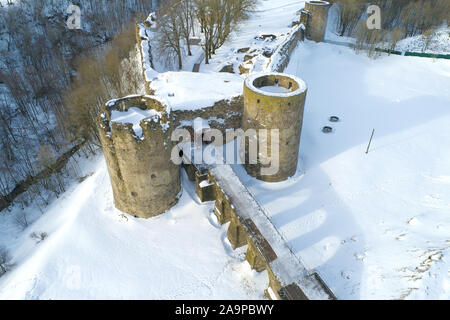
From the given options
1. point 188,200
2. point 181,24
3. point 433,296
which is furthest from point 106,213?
point 181,24

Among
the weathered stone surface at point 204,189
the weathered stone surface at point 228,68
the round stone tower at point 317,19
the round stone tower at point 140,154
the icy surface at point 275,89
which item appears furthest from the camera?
the round stone tower at point 317,19

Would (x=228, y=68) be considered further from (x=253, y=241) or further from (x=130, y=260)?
(x=130, y=260)

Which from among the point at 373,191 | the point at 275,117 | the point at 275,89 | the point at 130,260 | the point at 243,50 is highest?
the point at 275,89

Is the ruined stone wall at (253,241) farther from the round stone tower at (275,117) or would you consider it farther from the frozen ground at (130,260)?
the round stone tower at (275,117)

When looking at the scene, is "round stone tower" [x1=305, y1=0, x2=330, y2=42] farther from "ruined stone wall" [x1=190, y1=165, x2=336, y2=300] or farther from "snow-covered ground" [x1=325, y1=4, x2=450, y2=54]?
"ruined stone wall" [x1=190, y1=165, x2=336, y2=300]

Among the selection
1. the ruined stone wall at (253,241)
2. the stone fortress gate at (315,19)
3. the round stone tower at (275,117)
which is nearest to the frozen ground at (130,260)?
the ruined stone wall at (253,241)

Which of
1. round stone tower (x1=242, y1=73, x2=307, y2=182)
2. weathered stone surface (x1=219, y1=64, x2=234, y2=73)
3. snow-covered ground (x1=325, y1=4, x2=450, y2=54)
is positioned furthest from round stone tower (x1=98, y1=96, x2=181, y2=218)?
snow-covered ground (x1=325, y1=4, x2=450, y2=54)

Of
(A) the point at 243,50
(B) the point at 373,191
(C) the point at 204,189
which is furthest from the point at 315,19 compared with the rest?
(C) the point at 204,189
